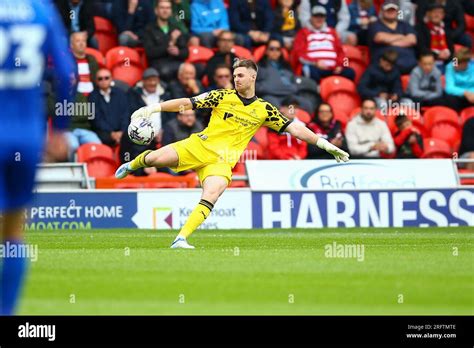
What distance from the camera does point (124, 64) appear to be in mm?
23000

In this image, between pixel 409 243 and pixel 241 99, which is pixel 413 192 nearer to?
pixel 409 243

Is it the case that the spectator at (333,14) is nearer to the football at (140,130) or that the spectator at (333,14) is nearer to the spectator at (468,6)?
the spectator at (468,6)

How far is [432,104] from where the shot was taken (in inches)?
961

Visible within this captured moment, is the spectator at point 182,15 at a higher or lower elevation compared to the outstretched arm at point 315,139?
higher

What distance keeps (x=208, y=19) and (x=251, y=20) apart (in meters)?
1.01

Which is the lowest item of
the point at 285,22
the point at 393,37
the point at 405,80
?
the point at 405,80

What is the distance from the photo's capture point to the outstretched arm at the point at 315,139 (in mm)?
15188

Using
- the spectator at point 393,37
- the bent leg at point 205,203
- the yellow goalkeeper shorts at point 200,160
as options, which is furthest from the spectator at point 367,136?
the bent leg at point 205,203

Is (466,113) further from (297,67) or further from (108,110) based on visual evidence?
(108,110)

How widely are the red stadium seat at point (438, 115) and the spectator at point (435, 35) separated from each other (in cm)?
136

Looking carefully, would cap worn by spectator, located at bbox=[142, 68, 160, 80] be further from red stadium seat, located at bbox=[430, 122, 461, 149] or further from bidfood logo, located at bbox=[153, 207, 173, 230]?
red stadium seat, located at bbox=[430, 122, 461, 149]

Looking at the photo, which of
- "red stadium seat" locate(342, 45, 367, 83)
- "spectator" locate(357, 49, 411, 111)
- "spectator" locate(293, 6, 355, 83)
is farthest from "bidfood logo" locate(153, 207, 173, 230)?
"red stadium seat" locate(342, 45, 367, 83)

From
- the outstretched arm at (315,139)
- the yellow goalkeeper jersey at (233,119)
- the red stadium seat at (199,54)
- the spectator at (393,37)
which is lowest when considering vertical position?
the outstretched arm at (315,139)

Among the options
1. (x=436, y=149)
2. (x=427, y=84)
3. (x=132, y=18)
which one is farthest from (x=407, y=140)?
(x=132, y=18)
